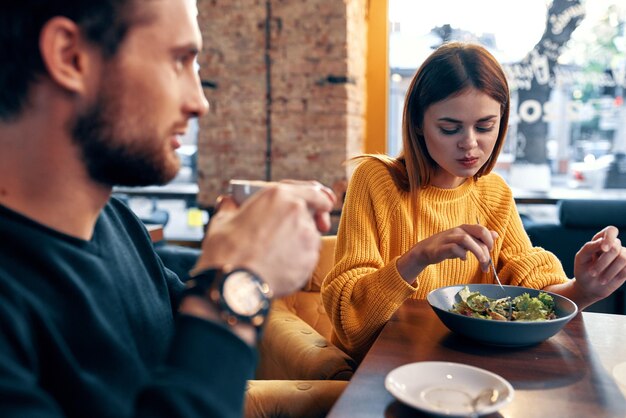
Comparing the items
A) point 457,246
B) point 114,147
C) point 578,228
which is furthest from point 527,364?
point 578,228

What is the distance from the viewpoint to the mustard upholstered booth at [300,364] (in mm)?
1465

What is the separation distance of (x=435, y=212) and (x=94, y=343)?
1.30 meters

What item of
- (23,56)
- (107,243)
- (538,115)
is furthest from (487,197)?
(538,115)

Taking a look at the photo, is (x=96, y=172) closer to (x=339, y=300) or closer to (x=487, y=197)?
(x=339, y=300)

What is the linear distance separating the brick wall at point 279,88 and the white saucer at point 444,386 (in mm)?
3014

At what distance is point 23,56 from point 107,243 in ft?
1.14

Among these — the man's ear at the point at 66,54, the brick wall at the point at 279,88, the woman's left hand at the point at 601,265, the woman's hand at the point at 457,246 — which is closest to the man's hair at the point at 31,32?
the man's ear at the point at 66,54

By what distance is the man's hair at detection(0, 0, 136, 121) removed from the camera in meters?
0.79

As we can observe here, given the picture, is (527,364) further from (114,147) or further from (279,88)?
(279,88)

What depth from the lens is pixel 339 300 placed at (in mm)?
1695

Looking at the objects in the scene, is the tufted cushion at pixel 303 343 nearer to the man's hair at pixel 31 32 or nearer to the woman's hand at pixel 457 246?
the woman's hand at pixel 457 246

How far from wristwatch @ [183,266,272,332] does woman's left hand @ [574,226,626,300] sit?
111 cm

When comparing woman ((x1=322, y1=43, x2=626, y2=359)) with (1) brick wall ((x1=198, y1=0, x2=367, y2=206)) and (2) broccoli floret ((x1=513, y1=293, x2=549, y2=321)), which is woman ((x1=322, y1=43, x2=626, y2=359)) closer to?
(2) broccoli floret ((x1=513, y1=293, x2=549, y2=321))

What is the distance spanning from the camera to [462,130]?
1.78 m
